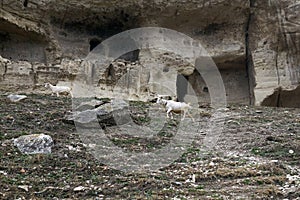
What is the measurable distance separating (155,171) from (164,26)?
13.5m

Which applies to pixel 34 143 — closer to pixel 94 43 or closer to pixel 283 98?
pixel 94 43

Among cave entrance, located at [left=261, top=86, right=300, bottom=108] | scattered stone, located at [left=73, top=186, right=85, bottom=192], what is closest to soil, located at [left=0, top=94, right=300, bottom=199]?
scattered stone, located at [left=73, top=186, right=85, bottom=192]

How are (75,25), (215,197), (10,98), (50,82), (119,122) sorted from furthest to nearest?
1. (75,25)
2. (50,82)
3. (10,98)
4. (119,122)
5. (215,197)

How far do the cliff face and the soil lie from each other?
7.65 m

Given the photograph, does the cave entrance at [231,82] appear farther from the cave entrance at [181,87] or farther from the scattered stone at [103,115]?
the scattered stone at [103,115]

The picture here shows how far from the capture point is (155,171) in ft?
24.0

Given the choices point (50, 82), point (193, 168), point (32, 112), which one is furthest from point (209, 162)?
point (50, 82)

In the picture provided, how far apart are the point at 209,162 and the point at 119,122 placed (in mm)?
3028

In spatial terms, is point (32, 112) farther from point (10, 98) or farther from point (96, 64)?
point (96, 64)

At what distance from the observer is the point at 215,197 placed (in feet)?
19.7

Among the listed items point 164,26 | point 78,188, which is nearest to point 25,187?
point 78,188

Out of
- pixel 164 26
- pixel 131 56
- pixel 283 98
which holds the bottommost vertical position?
pixel 283 98

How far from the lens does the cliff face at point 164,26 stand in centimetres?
1803

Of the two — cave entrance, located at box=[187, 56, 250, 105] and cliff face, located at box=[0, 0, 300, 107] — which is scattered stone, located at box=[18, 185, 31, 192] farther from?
cave entrance, located at box=[187, 56, 250, 105]
